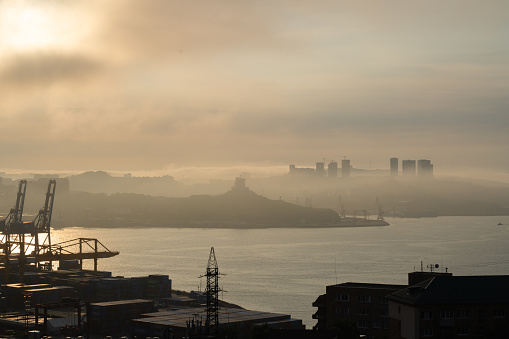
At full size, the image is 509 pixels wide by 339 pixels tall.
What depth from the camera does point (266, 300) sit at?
38.9m

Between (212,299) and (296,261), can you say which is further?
(296,261)

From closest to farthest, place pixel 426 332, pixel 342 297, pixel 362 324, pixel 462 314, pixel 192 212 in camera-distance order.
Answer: pixel 426 332 → pixel 462 314 → pixel 362 324 → pixel 342 297 → pixel 192 212

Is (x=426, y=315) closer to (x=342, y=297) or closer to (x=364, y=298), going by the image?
Result: (x=364, y=298)

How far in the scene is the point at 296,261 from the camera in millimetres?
60781

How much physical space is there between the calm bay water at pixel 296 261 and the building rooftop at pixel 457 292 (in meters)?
15.1

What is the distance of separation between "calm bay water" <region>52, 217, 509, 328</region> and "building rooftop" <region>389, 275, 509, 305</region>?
15.1 m

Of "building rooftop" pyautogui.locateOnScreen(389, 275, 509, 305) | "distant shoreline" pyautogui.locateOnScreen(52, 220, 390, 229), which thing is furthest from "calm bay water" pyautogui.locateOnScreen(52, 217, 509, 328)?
"distant shoreline" pyautogui.locateOnScreen(52, 220, 390, 229)

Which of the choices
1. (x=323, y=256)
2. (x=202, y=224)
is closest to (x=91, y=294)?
(x=323, y=256)

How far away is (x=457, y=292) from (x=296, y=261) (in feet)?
148

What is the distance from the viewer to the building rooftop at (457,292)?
617 inches

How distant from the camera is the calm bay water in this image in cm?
4281

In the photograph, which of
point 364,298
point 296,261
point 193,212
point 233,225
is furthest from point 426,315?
point 193,212

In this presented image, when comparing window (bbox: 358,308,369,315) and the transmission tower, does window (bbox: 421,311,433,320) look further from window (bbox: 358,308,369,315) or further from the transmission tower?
window (bbox: 358,308,369,315)

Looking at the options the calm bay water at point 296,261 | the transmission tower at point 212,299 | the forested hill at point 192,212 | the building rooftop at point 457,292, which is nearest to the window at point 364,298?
the building rooftop at point 457,292
